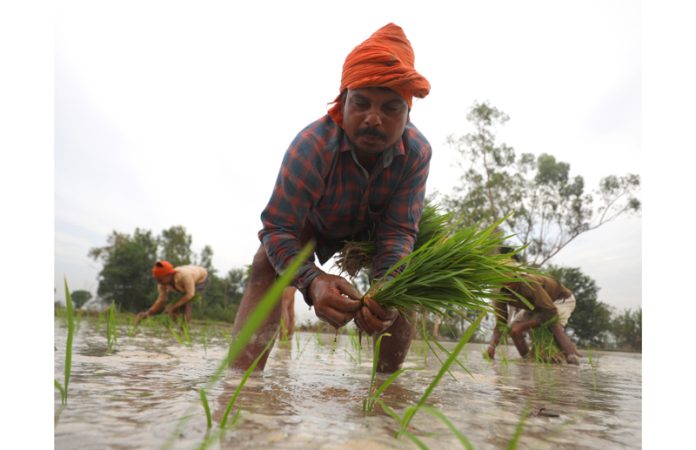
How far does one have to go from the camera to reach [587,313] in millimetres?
11375

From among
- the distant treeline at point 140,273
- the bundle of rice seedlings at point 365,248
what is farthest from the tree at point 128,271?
the bundle of rice seedlings at point 365,248

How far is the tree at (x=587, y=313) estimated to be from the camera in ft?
35.8

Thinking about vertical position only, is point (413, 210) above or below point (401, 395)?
above

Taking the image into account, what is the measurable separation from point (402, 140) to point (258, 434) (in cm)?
136

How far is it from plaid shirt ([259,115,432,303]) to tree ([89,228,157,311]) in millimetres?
17613

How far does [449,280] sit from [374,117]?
650mm

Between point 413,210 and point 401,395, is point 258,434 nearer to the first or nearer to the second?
point 401,395

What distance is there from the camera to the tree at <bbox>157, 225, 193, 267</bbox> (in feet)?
83.6

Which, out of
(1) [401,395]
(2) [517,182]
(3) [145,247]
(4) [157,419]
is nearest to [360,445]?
(4) [157,419]

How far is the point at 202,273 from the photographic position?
8367mm

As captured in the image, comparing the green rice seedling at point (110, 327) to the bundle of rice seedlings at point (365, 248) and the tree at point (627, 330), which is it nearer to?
the bundle of rice seedlings at point (365, 248)

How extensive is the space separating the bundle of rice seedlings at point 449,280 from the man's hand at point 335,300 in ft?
0.25

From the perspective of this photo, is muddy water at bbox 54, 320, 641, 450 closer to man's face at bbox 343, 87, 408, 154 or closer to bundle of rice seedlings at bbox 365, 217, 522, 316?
bundle of rice seedlings at bbox 365, 217, 522, 316

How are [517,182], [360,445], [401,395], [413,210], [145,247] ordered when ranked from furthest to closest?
[145,247]
[517,182]
[413,210]
[401,395]
[360,445]
